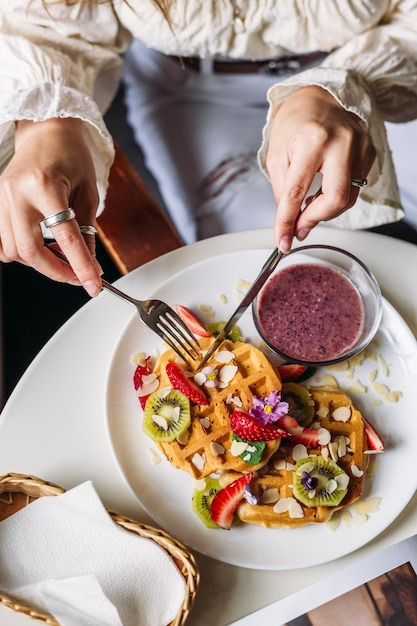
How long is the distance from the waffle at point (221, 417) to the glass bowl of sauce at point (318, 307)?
5 cm

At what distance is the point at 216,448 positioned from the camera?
0.89 metres

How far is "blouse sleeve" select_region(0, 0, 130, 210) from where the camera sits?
0.98m

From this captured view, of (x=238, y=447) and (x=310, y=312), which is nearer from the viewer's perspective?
(x=238, y=447)

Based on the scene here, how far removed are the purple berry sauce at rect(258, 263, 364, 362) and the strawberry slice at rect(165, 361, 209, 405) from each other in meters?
0.15

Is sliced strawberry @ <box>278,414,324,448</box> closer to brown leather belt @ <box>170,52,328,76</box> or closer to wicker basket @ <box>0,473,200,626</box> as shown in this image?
wicker basket @ <box>0,473,200,626</box>

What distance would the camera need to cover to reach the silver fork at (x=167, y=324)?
965 mm

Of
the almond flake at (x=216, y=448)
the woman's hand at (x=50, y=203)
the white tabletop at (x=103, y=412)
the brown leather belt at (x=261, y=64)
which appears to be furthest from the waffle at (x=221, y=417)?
the brown leather belt at (x=261, y=64)

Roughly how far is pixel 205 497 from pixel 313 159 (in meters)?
0.52

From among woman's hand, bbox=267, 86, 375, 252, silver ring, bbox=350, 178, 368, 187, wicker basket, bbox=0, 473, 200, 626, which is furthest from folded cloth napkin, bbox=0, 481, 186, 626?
silver ring, bbox=350, 178, 368, 187

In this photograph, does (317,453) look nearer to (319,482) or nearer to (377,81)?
(319,482)

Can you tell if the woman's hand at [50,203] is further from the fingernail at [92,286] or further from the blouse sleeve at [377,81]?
the blouse sleeve at [377,81]

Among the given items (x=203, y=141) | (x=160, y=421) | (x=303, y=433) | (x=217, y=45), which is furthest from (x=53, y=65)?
(x=303, y=433)

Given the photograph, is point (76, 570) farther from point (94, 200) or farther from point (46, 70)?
point (46, 70)

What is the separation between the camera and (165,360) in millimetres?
975
